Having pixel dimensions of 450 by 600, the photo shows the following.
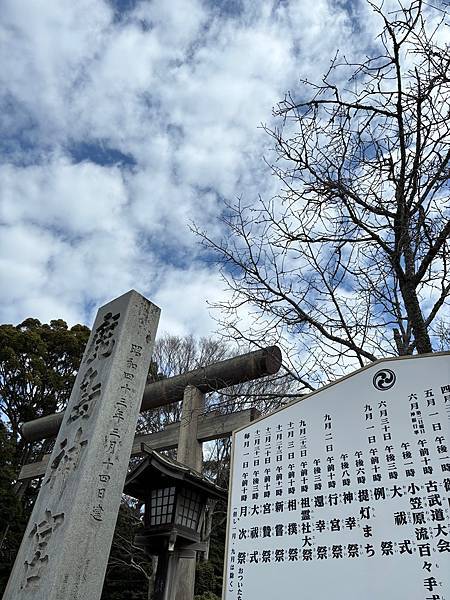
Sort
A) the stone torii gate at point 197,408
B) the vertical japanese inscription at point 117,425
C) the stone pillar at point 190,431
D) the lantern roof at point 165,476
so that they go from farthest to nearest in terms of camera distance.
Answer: the stone pillar at point 190,431 → the stone torii gate at point 197,408 → the lantern roof at point 165,476 → the vertical japanese inscription at point 117,425

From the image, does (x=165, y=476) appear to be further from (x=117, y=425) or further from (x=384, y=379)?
(x=384, y=379)

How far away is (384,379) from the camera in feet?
10.1

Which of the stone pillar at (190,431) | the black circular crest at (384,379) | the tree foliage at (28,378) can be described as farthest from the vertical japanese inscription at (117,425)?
the tree foliage at (28,378)

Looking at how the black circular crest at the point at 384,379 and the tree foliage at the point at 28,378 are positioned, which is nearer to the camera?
the black circular crest at the point at 384,379

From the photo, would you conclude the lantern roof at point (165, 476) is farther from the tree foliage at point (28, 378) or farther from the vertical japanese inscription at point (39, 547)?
the tree foliage at point (28, 378)

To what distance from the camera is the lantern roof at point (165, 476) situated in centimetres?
507

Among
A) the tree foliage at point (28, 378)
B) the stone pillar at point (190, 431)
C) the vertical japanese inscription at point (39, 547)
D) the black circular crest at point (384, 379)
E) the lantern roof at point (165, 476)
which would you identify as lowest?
the vertical japanese inscription at point (39, 547)

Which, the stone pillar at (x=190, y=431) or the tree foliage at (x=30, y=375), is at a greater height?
the tree foliage at (x=30, y=375)

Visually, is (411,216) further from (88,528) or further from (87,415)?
(88,528)

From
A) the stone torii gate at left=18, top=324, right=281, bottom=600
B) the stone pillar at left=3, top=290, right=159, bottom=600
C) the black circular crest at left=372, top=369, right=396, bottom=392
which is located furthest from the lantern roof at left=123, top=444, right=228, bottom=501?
the black circular crest at left=372, top=369, right=396, bottom=392

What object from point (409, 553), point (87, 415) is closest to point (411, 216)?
point (409, 553)

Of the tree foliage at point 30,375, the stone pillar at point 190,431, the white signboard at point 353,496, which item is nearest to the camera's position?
the white signboard at point 353,496

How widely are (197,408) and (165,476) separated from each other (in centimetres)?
205

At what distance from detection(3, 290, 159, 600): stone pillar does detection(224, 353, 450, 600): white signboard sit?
1109 millimetres
